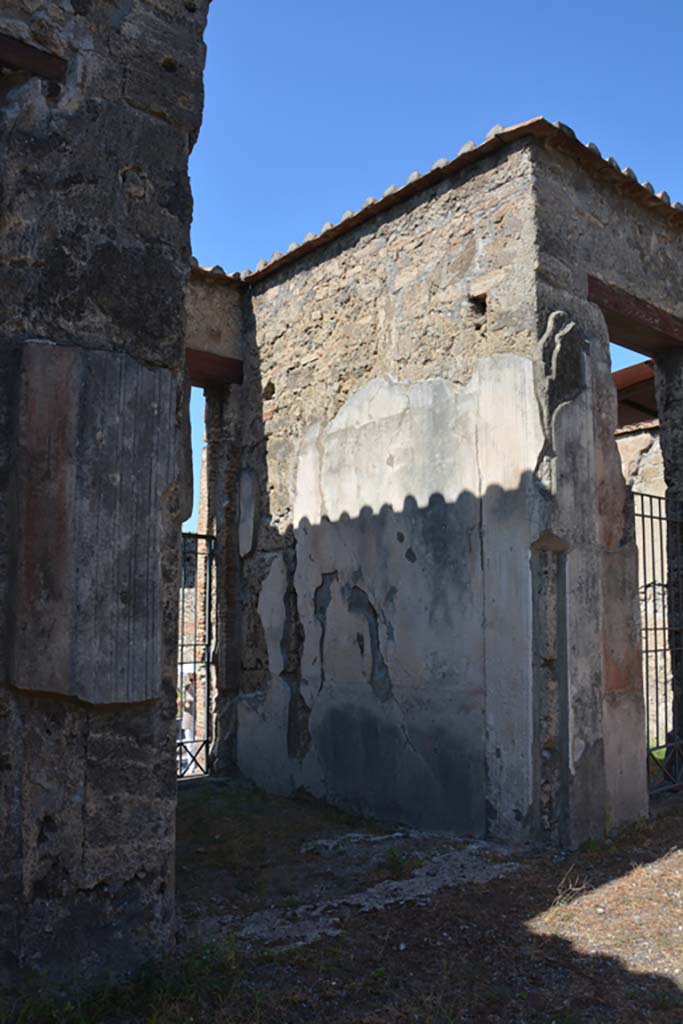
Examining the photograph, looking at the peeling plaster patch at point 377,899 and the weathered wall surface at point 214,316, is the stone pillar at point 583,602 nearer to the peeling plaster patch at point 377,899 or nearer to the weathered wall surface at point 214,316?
the peeling plaster patch at point 377,899

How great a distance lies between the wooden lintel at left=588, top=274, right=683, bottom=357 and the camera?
550 centimetres

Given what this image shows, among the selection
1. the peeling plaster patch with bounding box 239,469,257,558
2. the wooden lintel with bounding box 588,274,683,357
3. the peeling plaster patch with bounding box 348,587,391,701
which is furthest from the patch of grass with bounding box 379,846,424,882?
the wooden lintel with bounding box 588,274,683,357

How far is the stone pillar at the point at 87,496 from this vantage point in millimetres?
2744

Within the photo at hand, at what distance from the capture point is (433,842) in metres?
4.82

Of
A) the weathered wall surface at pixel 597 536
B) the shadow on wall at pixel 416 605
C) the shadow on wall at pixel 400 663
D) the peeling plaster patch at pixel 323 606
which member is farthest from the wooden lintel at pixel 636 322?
the peeling plaster patch at pixel 323 606

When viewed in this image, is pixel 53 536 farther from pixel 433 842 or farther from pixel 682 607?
pixel 682 607

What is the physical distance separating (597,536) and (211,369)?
→ 3.46 meters

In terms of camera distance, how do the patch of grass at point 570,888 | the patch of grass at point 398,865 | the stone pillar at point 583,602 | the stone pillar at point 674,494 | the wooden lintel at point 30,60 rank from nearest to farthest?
the wooden lintel at point 30,60, the patch of grass at point 570,888, the patch of grass at point 398,865, the stone pillar at point 583,602, the stone pillar at point 674,494

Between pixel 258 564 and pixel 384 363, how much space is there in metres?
1.92

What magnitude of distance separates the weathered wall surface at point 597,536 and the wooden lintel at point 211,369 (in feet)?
9.69

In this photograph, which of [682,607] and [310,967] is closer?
[310,967]

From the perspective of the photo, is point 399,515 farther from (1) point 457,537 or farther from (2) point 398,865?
Result: (2) point 398,865

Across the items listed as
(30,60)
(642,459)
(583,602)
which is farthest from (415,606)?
(642,459)

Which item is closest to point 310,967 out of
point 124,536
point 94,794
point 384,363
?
point 94,794
